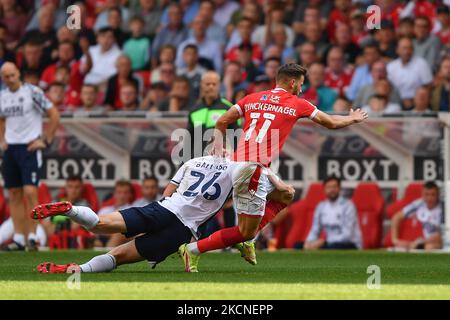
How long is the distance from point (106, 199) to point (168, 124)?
1.33 metres

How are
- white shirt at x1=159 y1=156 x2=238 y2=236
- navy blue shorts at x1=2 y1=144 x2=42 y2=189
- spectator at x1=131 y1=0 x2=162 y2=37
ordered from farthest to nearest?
spectator at x1=131 y1=0 x2=162 y2=37 → navy blue shorts at x1=2 y1=144 x2=42 y2=189 → white shirt at x1=159 y1=156 x2=238 y2=236

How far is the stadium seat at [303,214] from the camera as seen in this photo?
1783 centimetres

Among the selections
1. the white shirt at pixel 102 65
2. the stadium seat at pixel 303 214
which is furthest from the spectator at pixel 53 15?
the stadium seat at pixel 303 214

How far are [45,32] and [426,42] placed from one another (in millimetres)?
6502

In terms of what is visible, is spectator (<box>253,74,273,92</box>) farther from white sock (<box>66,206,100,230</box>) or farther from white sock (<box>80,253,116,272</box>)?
white sock (<box>66,206,100,230</box>)

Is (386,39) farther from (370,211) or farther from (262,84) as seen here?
(370,211)

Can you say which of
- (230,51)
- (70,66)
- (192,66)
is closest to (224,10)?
(230,51)

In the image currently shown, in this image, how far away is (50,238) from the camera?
18.0m

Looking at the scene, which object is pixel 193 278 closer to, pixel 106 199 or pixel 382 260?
pixel 382 260

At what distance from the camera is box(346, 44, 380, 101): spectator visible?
62.3 ft

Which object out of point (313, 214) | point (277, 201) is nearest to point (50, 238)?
point (313, 214)

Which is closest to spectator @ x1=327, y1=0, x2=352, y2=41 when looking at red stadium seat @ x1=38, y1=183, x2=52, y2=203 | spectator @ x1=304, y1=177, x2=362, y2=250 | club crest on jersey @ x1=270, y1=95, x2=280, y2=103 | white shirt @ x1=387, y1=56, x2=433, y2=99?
white shirt @ x1=387, y1=56, x2=433, y2=99

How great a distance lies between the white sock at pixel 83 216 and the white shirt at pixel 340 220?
706cm

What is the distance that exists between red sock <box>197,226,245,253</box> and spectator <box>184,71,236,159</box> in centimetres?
315
